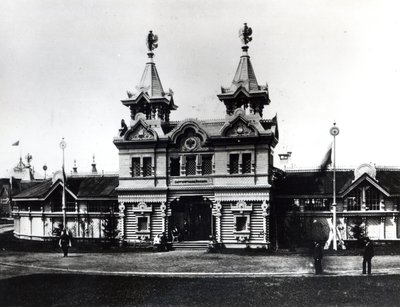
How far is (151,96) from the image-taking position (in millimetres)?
43594

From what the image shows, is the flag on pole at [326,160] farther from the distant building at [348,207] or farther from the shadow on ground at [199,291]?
the shadow on ground at [199,291]

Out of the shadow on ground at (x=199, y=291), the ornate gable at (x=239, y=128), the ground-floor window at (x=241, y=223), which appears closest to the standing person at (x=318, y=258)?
the shadow on ground at (x=199, y=291)

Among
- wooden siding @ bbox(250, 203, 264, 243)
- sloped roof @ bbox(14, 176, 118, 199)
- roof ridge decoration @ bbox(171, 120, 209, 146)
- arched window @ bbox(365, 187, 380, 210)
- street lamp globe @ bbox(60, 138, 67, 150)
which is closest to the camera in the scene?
wooden siding @ bbox(250, 203, 264, 243)

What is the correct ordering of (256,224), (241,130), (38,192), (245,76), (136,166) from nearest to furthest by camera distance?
(256,224)
(241,130)
(245,76)
(136,166)
(38,192)

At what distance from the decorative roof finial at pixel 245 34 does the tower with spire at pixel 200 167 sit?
1.7 inches

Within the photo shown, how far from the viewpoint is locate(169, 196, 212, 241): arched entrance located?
141 ft

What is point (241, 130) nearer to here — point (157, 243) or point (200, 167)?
point (200, 167)

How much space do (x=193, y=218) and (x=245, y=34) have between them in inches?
661

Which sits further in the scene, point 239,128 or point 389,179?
point 389,179

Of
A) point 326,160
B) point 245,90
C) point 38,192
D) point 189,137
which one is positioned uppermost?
point 245,90

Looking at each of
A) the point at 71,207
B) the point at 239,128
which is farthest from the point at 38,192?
the point at 239,128

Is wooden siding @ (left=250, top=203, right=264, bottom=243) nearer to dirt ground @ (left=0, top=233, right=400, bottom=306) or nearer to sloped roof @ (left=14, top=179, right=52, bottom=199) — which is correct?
dirt ground @ (left=0, top=233, right=400, bottom=306)

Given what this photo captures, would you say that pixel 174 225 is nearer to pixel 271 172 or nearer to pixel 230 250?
pixel 230 250

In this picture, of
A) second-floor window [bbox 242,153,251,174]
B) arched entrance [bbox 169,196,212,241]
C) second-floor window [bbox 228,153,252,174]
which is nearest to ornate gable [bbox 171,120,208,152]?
second-floor window [bbox 228,153,252,174]
